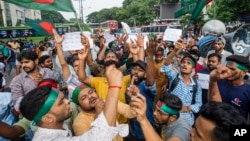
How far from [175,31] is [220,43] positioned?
44.0 inches

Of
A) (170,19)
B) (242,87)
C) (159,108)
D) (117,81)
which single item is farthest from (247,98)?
(170,19)

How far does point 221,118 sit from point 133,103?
1.97 feet

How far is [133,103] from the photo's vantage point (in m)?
1.89

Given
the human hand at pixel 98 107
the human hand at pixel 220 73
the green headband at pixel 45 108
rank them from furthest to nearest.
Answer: the human hand at pixel 220 73
the human hand at pixel 98 107
the green headband at pixel 45 108

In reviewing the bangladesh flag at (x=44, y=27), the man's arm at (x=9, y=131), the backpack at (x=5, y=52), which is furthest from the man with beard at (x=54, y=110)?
the backpack at (x=5, y=52)

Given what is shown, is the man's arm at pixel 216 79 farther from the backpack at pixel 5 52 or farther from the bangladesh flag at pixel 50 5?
the backpack at pixel 5 52

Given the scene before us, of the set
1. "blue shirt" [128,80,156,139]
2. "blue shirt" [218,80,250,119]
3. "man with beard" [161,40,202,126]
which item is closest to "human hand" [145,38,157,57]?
"blue shirt" [128,80,156,139]

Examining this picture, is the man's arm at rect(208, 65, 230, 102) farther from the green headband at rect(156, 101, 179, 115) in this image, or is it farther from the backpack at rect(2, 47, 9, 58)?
the backpack at rect(2, 47, 9, 58)

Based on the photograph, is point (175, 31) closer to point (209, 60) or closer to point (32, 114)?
point (209, 60)

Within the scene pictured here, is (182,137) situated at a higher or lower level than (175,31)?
lower

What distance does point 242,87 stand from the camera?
304 centimetres

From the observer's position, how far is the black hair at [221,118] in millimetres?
1604

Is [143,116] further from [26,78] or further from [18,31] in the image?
[18,31]

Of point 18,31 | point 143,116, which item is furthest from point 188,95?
point 18,31
